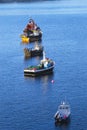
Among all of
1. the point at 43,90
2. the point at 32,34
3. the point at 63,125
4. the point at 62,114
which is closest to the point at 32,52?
the point at 32,34

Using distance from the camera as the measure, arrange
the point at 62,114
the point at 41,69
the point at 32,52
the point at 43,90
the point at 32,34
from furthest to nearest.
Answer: the point at 32,34
the point at 32,52
the point at 41,69
the point at 43,90
the point at 62,114

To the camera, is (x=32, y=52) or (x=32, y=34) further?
(x=32, y=34)

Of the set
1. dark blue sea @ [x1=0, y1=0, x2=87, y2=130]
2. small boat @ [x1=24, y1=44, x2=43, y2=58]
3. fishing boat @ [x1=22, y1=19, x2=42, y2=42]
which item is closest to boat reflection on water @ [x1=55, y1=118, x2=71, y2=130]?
dark blue sea @ [x1=0, y1=0, x2=87, y2=130]

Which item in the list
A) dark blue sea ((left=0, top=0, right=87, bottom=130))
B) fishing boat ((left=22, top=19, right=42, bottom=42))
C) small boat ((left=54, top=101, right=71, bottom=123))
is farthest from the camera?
fishing boat ((left=22, top=19, right=42, bottom=42))

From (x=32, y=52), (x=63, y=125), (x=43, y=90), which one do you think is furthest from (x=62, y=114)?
(x=32, y=52)

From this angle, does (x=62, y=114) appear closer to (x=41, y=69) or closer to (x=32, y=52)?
(x=41, y=69)

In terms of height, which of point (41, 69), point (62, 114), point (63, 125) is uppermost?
point (62, 114)

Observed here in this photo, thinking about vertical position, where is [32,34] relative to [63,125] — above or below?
above

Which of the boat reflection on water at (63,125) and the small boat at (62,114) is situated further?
the small boat at (62,114)

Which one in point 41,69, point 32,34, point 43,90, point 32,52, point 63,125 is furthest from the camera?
point 32,34

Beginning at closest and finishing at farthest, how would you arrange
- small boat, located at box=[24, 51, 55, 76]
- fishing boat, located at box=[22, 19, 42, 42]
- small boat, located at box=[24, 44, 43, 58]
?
small boat, located at box=[24, 51, 55, 76]
small boat, located at box=[24, 44, 43, 58]
fishing boat, located at box=[22, 19, 42, 42]

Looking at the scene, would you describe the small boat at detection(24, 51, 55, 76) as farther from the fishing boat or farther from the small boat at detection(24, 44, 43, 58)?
the fishing boat

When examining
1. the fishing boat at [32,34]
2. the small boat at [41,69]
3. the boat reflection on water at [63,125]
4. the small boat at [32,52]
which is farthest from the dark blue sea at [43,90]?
the fishing boat at [32,34]

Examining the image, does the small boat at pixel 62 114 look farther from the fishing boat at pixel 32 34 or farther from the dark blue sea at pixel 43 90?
the fishing boat at pixel 32 34
